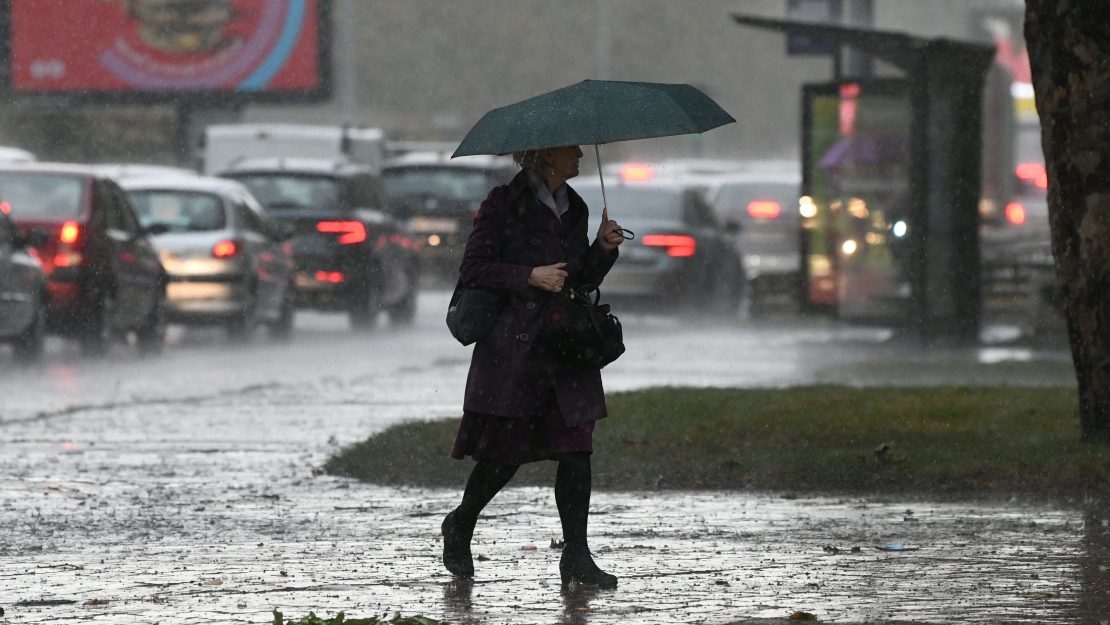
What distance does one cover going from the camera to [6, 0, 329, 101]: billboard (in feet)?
133

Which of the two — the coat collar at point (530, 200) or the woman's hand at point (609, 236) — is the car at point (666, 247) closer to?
the coat collar at point (530, 200)

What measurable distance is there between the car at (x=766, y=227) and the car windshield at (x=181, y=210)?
7.51m

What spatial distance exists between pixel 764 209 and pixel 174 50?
14.1 meters

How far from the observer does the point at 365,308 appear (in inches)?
953

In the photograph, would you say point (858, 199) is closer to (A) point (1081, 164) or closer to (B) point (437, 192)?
(B) point (437, 192)

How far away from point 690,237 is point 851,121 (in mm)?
3176

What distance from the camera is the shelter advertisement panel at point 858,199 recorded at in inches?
868

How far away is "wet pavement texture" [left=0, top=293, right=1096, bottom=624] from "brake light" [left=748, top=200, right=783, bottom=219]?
15.7 metres

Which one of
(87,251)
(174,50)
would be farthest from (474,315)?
(174,50)

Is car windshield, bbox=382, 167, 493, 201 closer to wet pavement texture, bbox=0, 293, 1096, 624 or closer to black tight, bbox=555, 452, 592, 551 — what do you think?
wet pavement texture, bbox=0, 293, 1096, 624

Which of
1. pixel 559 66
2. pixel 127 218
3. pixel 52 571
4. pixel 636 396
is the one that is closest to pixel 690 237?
pixel 127 218

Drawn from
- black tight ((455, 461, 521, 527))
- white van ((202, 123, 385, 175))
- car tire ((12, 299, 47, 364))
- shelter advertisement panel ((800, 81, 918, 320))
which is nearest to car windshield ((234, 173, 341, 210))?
shelter advertisement panel ((800, 81, 918, 320))

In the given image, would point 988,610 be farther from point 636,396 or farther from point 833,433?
point 636,396

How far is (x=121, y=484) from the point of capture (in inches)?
417
